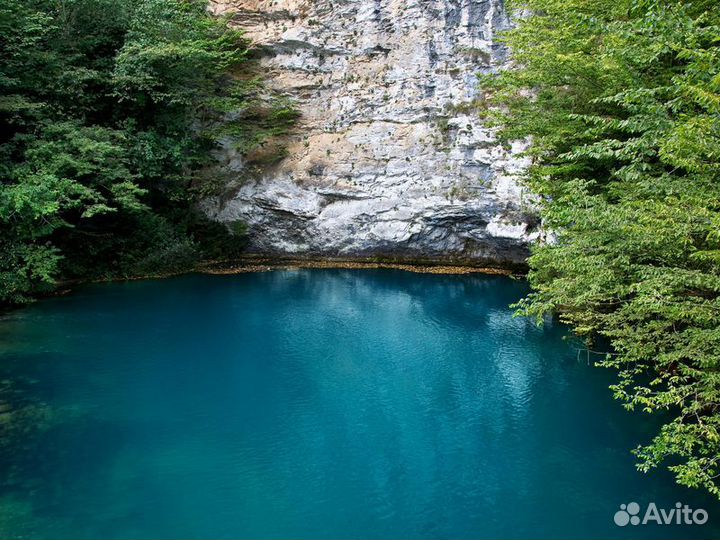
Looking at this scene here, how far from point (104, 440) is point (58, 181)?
9077 mm

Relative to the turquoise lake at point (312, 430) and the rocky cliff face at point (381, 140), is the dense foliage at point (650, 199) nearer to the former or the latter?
the turquoise lake at point (312, 430)

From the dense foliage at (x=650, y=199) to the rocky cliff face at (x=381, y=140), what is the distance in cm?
723

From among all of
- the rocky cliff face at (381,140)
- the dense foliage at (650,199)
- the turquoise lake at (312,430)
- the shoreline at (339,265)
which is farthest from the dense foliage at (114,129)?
the dense foliage at (650,199)


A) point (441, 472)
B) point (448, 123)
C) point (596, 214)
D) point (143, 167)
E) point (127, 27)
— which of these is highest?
point (127, 27)

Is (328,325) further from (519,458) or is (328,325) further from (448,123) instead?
(448,123)

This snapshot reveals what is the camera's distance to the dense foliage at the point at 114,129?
14.6 meters

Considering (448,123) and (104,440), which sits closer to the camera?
(104,440)

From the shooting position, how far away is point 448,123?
790 inches

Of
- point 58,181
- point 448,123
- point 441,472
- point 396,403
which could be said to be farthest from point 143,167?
point 441,472

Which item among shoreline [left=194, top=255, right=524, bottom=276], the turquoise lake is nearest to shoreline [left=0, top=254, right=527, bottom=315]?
shoreline [left=194, top=255, right=524, bottom=276]

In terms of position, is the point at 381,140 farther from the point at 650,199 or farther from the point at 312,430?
the point at 650,199

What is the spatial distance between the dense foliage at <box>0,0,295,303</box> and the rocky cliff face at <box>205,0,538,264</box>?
4.55ft

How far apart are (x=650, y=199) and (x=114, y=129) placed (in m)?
17.0

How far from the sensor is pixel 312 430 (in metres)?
9.32
